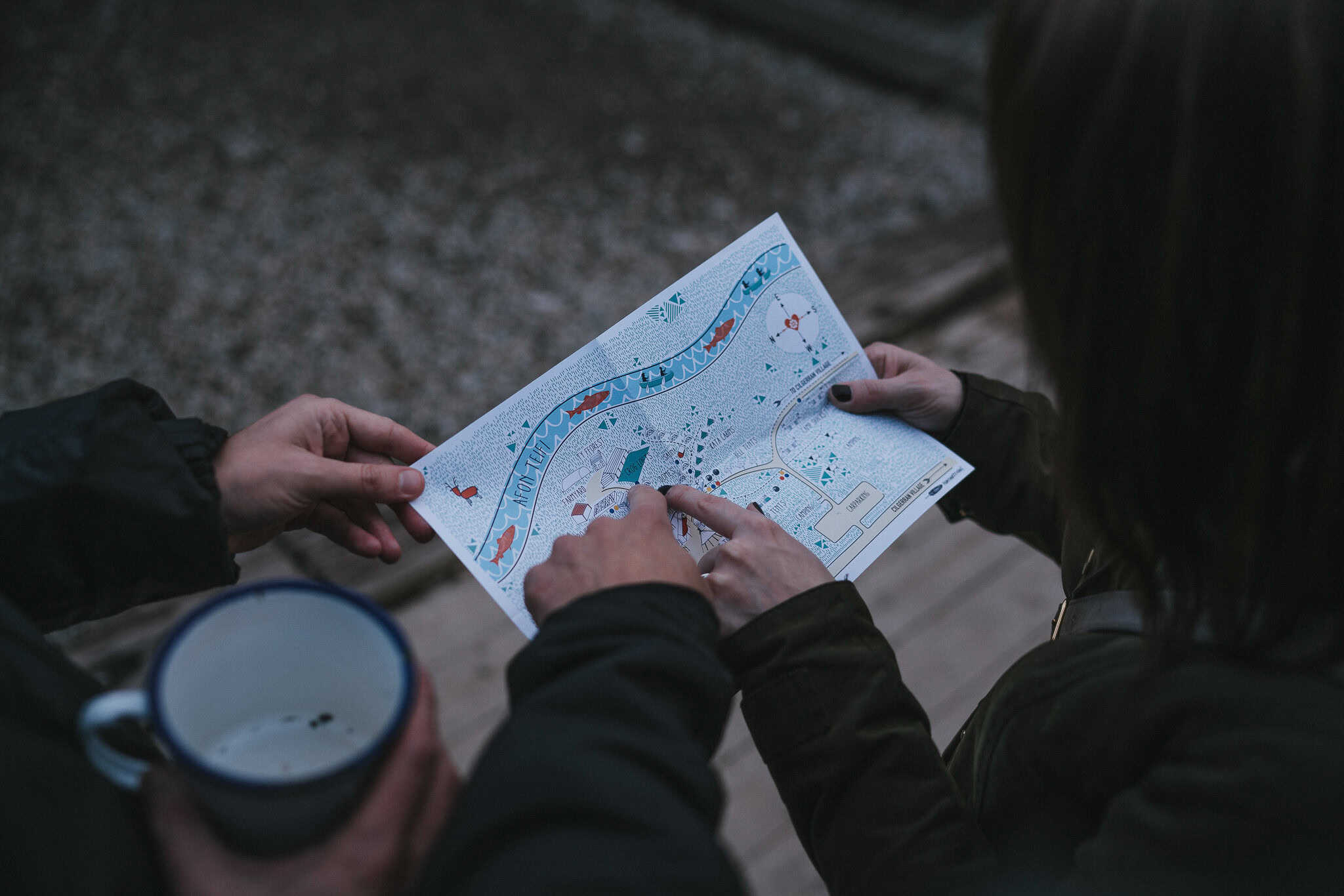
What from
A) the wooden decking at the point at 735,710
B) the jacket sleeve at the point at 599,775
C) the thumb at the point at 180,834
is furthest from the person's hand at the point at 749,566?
the wooden decking at the point at 735,710

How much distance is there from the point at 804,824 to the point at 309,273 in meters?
2.35

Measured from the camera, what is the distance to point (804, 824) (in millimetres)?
805

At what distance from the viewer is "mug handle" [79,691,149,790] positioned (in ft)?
1.71

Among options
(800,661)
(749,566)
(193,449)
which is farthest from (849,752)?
(193,449)

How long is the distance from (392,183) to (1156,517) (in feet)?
9.18

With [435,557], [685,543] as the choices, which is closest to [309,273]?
[435,557]

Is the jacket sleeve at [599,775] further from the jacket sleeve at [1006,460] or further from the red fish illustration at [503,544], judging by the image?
the jacket sleeve at [1006,460]

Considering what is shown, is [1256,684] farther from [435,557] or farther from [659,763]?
[435,557]

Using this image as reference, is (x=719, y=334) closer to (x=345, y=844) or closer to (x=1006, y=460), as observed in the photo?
(x=1006, y=460)

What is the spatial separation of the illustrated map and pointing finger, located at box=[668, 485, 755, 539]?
30 millimetres

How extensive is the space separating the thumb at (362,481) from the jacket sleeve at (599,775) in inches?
13.5

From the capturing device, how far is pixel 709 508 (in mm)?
960

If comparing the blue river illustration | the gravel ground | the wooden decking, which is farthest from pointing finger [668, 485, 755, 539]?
the gravel ground

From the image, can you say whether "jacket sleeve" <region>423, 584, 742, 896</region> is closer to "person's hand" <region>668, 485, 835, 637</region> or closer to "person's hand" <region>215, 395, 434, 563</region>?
"person's hand" <region>668, 485, 835, 637</region>
